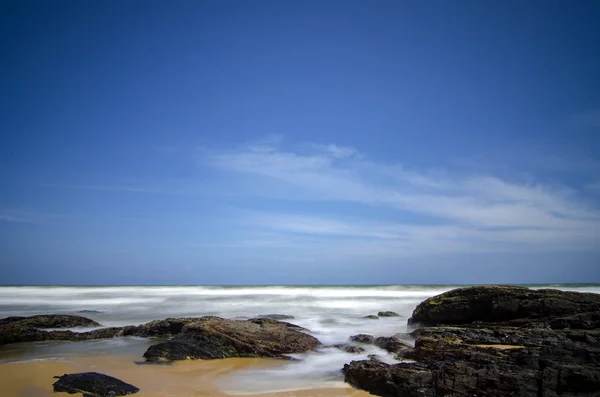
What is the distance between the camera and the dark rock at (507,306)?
11000 millimetres

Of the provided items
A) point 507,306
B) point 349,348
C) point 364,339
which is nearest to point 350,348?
point 349,348

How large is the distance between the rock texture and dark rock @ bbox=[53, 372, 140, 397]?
4.00 meters

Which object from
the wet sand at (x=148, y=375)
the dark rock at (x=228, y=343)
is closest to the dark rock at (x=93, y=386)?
the wet sand at (x=148, y=375)

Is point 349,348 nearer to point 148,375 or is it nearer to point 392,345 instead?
point 392,345

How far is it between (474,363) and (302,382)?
10.5 ft

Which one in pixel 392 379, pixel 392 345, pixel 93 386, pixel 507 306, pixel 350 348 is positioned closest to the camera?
pixel 392 379

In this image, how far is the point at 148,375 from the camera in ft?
27.2

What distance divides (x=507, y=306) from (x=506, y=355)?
4.85 m

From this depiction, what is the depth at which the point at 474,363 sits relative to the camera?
696 cm

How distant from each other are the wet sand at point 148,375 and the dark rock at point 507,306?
573cm

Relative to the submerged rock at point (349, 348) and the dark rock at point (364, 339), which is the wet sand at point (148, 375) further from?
the dark rock at point (364, 339)

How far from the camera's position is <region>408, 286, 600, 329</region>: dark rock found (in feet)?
36.1

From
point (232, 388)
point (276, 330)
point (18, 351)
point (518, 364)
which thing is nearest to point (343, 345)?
point (276, 330)

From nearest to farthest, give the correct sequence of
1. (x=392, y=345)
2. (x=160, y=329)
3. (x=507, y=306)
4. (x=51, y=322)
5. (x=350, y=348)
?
1. (x=392, y=345)
2. (x=350, y=348)
3. (x=507, y=306)
4. (x=160, y=329)
5. (x=51, y=322)
